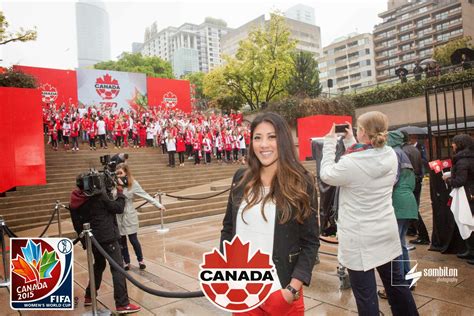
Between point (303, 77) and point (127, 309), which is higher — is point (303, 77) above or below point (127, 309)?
above

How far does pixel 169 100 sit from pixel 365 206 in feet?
83.8

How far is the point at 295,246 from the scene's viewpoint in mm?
1904

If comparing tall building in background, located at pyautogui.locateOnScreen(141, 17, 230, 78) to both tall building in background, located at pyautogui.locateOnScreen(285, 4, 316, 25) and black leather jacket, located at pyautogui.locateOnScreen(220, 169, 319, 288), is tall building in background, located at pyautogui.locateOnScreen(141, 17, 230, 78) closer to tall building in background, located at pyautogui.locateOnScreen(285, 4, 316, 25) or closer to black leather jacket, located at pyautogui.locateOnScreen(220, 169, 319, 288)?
tall building in background, located at pyautogui.locateOnScreen(285, 4, 316, 25)

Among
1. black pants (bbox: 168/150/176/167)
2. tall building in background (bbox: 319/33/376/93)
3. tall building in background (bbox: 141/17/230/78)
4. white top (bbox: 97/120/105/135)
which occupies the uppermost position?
tall building in background (bbox: 141/17/230/78)

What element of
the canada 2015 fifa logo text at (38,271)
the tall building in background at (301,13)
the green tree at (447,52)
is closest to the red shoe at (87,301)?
the canada 2015 fifa logo text at (38,271)

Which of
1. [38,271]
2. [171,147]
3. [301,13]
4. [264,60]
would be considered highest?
[301,13]

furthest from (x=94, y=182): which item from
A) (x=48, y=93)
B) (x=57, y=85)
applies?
(x=57, y=85)

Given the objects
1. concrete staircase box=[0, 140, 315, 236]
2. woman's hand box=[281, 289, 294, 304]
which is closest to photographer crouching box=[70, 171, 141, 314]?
woman's hand box=[281, 289, 294, 304]

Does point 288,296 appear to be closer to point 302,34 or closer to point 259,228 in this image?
point 259,228

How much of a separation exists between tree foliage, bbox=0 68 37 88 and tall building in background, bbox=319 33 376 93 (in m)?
78.3

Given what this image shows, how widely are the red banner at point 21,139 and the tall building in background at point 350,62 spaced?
78.6 m

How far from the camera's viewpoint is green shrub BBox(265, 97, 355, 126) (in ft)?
80.4

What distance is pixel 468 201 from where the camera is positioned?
4.47 metres

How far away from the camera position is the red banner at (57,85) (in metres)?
21.2
